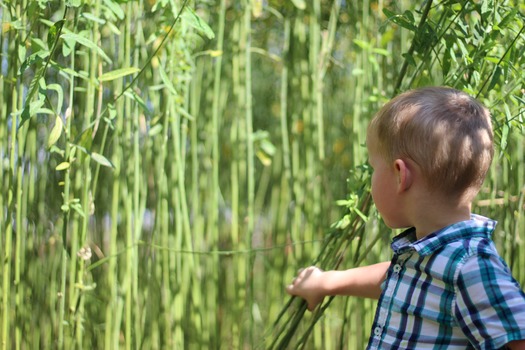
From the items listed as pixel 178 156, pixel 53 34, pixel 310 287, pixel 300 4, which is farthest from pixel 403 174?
pixel 300 4

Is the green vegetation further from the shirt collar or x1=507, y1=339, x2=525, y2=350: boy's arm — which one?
x1=507, y1=339, x2=525, y2=350: boy's arm

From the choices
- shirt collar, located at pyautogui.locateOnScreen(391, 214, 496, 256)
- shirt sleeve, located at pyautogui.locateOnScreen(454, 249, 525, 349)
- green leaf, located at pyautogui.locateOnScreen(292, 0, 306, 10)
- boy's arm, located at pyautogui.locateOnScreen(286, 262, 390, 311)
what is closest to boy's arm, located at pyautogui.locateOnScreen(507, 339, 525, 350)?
shirt sleeve, located at pyautogui.locateOnScreen(454, 249, 525, 349)

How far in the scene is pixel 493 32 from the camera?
103cm

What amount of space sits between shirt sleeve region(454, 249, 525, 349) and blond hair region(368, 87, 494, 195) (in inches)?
3.7

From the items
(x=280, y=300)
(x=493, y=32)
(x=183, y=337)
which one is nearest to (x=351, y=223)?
(x=493, y=32)

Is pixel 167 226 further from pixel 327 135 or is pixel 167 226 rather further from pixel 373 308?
pixel 327 135

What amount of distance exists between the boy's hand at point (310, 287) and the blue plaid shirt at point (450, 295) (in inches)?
6.4

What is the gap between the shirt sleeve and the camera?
780mm

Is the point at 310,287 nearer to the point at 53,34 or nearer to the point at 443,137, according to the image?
the point at 443,137

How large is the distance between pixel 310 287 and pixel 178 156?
359 millimetres

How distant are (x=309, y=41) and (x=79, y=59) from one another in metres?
0.53

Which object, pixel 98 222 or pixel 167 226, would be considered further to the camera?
pixel 98 222

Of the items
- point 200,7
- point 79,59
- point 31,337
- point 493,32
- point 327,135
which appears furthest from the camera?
point 327,135

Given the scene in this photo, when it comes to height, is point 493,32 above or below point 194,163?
above
